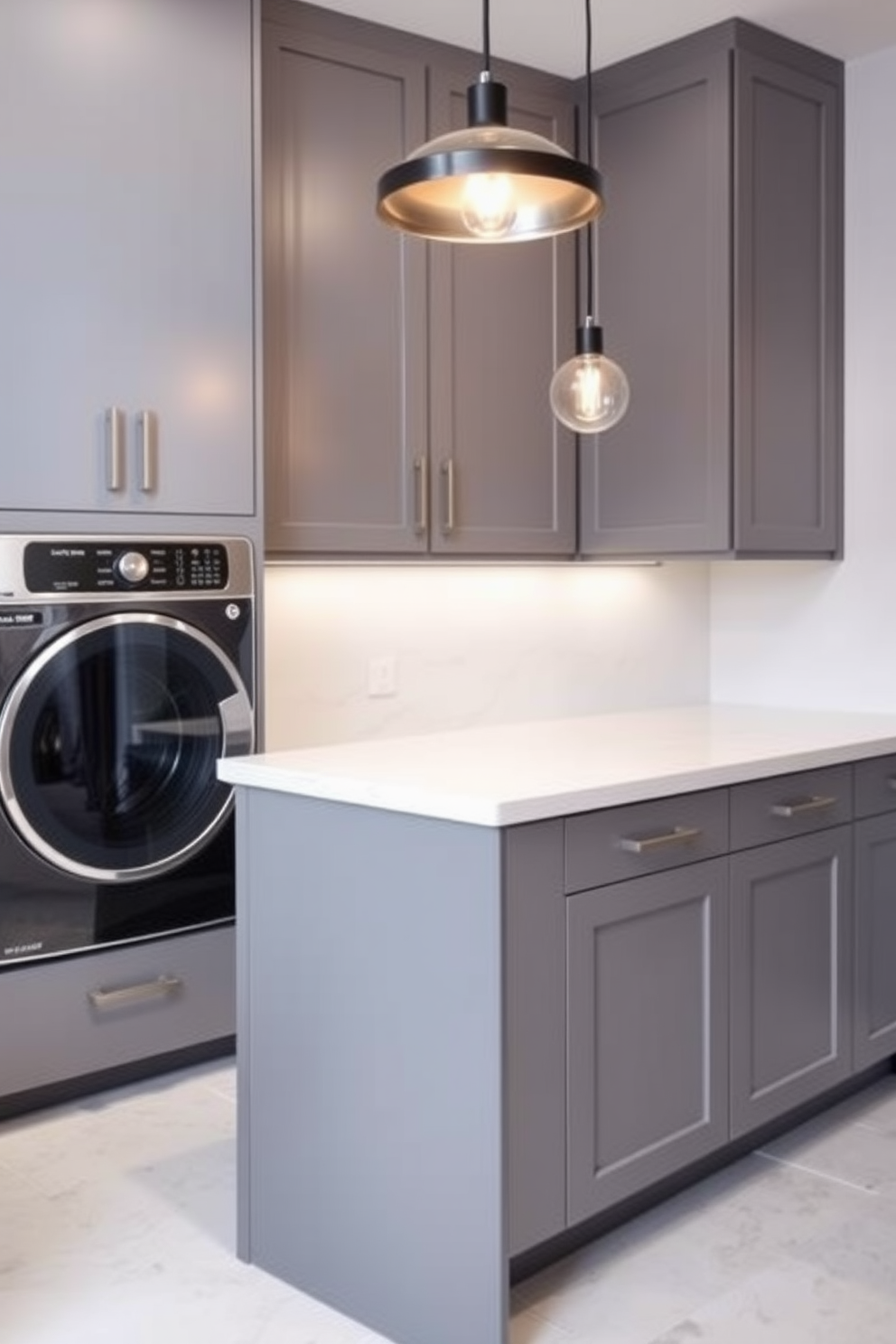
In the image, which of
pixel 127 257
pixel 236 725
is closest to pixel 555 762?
pixel 236 725

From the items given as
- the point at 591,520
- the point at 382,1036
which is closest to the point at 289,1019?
the point at 382,1036

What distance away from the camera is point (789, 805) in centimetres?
263

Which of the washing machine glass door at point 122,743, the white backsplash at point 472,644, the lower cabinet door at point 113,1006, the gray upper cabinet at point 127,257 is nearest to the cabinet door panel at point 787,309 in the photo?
the white backsplash at point 472,644

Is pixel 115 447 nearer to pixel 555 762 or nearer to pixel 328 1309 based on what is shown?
pixel 555 762

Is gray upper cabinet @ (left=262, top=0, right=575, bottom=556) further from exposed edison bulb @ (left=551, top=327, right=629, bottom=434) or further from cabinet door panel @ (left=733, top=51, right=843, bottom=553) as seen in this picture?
exposed edison bulb @ (left=551, top=327, right=629, bottom=434)

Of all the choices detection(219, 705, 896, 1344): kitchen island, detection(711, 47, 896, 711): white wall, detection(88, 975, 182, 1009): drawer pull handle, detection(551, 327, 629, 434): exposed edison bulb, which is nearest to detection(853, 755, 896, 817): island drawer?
detection(219, 705, 896, 1344): kitchen island

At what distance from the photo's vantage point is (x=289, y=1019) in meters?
2.22

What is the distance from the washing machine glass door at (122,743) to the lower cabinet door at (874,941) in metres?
1.36

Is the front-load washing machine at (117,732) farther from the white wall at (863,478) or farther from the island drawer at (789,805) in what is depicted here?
the white wall at (863,478)

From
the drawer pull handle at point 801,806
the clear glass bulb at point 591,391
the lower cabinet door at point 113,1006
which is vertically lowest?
the lower cabinet door at point 113,1006

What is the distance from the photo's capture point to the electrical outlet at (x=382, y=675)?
3.42m

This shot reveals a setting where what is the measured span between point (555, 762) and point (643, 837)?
24 centimetres

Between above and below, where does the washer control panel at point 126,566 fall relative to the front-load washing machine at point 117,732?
above

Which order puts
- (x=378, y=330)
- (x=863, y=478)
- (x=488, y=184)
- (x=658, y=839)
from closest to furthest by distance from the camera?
(x=488, y=184) → (x=658, y=839) → (x=378, y=330) → (x=863, y=478)
